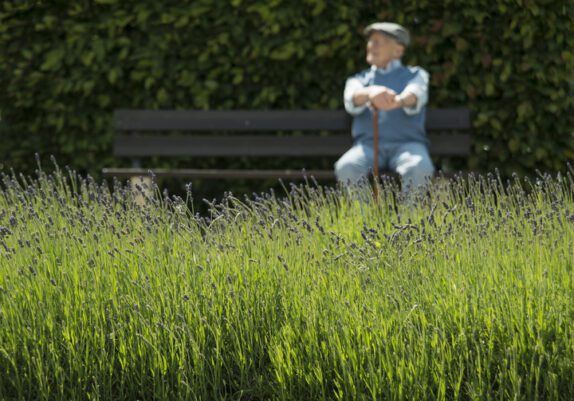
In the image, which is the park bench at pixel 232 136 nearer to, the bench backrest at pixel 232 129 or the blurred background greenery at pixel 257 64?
the bench backrest at pixel 232 129

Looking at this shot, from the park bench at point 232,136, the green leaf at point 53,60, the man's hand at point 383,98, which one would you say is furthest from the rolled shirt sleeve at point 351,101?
the green leaf at point 53,60

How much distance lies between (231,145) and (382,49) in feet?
4.76

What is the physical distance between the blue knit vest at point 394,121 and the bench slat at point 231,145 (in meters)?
0.64

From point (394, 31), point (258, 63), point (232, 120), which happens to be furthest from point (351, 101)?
point (258, 63)

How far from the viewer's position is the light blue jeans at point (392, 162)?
258 inches

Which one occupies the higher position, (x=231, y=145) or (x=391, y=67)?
(x=391, y=67)

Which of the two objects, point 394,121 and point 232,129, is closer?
A: point 394,121

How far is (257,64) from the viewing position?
7.92m

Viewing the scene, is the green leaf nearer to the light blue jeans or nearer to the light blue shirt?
the light blue shirt

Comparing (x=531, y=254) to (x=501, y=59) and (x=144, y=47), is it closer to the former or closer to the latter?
(x=501, y=59)

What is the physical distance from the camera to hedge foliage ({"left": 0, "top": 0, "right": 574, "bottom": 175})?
7562 millimetres

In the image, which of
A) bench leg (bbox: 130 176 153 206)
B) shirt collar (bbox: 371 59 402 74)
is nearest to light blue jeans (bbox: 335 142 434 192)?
shirt collar (bbox: 371 59 402 74)

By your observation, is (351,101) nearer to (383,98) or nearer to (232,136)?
(383,98)

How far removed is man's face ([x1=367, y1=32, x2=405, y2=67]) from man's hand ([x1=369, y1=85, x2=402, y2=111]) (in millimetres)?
493
